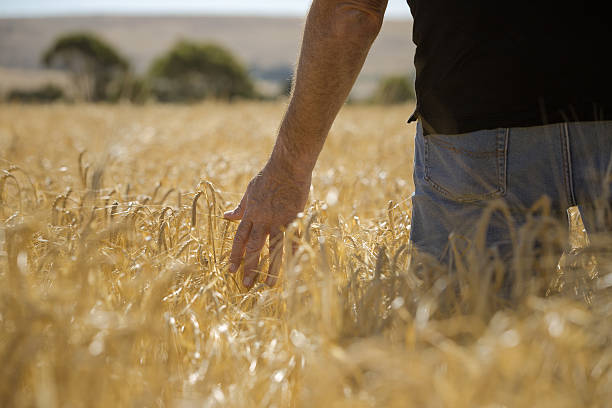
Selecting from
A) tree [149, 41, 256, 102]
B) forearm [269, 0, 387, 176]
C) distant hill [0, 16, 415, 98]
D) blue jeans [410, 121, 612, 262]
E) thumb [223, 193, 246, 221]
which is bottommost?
thumb [223, 193, 246, 221]

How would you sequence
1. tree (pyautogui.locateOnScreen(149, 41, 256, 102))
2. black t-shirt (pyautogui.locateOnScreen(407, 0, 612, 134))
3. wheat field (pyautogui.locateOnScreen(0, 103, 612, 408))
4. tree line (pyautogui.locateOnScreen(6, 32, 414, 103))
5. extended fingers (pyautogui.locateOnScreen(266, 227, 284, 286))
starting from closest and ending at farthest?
1. wheat field (pyautogui.locateOnScreen(0, 103, 612, 408))
2. black t-shirt (pyautogui.locateOnScreen(407, 0, 612, 134))
3. extended fingers (pyautogui.locateOnScreen(266, 227, 284, 286))
4. tree line (pyautogui.locateOnScreen(6, 32, 414, 103))
5. tree (pyautogui.locateOnScreen(149, 41, 256, 102))

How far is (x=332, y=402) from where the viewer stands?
752 millimetres

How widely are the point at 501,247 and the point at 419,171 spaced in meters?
0.32

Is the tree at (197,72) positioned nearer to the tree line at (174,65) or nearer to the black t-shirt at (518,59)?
the tree line at (174,65)

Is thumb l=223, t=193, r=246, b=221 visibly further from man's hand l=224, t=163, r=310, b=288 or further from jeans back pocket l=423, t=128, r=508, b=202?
jeans back pocket l=423, t=128, r=508, b=202

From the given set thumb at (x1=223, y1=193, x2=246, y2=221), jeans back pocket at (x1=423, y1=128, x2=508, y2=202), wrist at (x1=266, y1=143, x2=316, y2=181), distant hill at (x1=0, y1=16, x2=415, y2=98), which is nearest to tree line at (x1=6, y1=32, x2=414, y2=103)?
distant hill at (x1=0, y1=16, x2=415, y2=98)

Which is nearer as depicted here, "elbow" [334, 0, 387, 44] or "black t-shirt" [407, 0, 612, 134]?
"black t-shirt" [407, 0, 612, 134]

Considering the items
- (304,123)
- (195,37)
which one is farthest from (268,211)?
(195,37)

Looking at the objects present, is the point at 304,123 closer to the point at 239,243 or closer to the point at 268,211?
the point at 268,211

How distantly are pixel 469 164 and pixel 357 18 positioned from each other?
0.50m

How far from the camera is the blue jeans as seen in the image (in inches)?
46.2

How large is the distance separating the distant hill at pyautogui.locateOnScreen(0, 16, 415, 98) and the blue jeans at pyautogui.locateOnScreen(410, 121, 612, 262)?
152 ft

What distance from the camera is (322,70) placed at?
132cm

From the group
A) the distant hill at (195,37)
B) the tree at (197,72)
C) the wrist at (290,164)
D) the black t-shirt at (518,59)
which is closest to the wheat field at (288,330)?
the wrist at (290,164)
